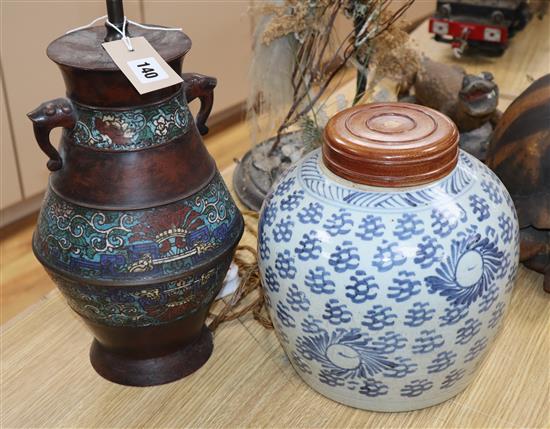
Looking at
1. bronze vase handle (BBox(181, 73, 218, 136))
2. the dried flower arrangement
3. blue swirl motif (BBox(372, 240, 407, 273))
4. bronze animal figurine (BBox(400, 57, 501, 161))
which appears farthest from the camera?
bronze animal figurine (BBox(400, 57, 501, 161))

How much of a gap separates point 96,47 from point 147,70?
78 millimetres

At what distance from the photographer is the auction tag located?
2.30ft

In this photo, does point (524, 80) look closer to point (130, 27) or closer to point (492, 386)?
point (492, 386)

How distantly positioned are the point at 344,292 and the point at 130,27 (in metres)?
0.36

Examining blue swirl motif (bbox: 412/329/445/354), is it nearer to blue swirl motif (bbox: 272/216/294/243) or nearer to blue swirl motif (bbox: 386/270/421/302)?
blue swirl motif (bbox: 386/270/421/302)

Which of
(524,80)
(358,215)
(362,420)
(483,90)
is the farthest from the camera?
(524,80)

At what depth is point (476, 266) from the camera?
0.72m

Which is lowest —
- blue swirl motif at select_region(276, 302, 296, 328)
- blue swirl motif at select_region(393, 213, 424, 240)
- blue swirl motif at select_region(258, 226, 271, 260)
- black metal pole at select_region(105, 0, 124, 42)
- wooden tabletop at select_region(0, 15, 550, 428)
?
wooden tabletop at select_region(0, 15, 550, 428)

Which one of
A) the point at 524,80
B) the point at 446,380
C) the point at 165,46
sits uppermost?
the point at 165,46

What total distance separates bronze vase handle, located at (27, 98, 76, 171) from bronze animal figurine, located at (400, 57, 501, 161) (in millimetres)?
715

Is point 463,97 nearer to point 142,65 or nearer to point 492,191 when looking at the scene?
point 492,191

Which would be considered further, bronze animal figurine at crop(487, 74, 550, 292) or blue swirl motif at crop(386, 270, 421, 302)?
bronze animal figurine at crop(487, 74, 550, 292)

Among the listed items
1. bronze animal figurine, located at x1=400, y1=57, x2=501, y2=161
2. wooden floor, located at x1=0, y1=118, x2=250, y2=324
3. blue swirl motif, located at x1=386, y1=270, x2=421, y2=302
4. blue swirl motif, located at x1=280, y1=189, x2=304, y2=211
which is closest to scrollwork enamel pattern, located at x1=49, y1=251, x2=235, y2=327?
blue swirl motif, located at x1=280, y1=189, x2=304, y2=211

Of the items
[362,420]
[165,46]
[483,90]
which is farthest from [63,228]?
[483,90]
